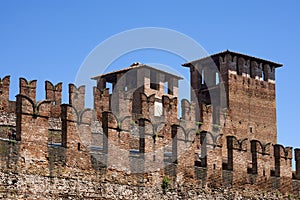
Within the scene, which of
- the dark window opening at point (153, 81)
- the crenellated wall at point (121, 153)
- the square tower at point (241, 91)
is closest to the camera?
the crenellated wall at point (121, 153)

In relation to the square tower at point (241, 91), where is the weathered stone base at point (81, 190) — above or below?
below

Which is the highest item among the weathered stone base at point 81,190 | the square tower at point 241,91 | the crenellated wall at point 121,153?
the square tower at point 241,91

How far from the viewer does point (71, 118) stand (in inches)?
738

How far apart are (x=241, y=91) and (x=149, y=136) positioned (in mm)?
13703

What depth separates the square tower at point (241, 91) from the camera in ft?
107

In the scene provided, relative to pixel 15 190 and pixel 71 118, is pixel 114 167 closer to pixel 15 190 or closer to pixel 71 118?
pixel 71 118

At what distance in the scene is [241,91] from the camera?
33.2m

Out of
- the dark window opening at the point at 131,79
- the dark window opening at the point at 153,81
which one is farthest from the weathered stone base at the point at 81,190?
the dark window opening at the point at 153,81

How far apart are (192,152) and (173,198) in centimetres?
155

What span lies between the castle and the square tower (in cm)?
5

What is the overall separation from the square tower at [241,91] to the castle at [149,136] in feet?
0.15

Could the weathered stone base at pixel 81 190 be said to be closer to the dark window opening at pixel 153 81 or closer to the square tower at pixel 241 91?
the square tower at pixel 241 91

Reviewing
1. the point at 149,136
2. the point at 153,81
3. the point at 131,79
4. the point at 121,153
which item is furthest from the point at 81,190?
the point at 153,81

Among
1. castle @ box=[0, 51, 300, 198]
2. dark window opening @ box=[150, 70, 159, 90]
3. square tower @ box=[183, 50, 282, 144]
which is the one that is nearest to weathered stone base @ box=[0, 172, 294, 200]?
castle @ box=[0, 51, 300, 198]
